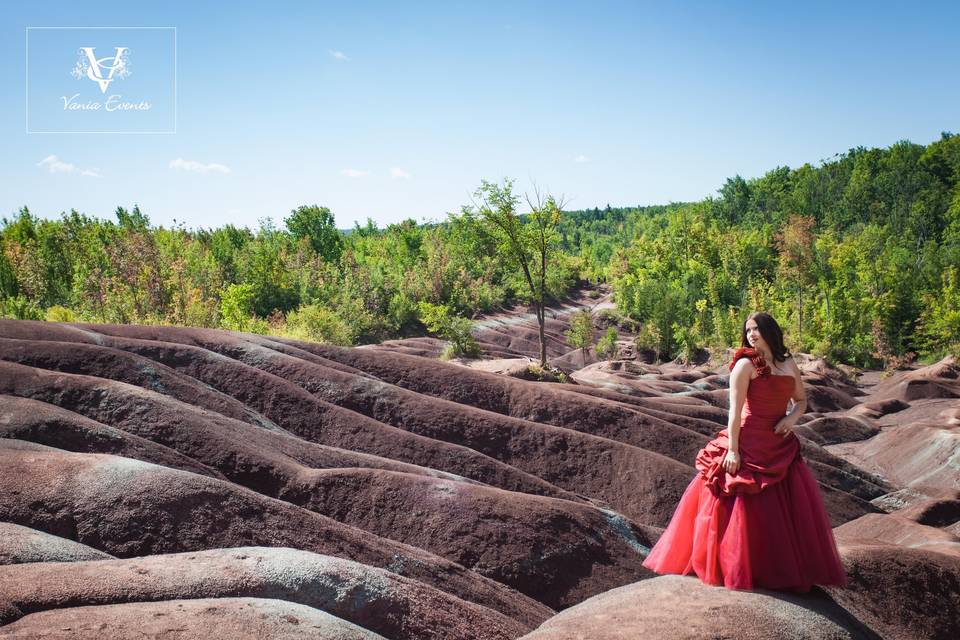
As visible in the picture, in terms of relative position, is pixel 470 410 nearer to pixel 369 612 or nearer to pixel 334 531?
pixel 334 531

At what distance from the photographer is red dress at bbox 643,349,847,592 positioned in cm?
625

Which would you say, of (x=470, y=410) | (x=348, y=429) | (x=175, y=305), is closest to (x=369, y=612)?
(x=348, y=429)

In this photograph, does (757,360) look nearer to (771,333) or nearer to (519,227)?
(771,333)

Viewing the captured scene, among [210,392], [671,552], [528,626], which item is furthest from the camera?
[210,392]

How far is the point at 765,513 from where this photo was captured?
6.25 meters

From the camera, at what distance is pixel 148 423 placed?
43.2ft

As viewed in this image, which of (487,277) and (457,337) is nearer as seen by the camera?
(457,337)

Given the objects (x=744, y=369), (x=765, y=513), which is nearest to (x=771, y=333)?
(x=744, y=369)

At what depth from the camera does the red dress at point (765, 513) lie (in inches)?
246

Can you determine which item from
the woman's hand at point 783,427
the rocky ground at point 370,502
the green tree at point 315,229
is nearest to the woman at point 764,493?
the woman's hand at point 783,427

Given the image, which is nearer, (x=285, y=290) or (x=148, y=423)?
(x=148, y=423)

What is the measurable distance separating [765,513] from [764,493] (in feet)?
0.57

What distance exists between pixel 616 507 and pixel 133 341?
1300 centimetres

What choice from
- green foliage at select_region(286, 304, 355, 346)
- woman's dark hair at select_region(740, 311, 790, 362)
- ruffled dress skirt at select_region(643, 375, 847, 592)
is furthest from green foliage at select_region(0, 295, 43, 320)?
woman's dark hair at select_region(740, 311, 790, 362)
